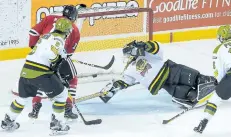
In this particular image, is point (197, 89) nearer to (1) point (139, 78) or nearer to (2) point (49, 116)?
(1) point (139, 78)

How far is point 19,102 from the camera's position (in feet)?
16.7

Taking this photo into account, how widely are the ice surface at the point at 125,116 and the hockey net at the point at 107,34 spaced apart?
0.07m

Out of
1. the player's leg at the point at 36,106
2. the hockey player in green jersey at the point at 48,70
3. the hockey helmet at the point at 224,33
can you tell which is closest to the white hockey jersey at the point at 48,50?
the hockey player in green jersey at the point at 48,70

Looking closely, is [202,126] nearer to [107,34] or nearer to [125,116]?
[125,116]

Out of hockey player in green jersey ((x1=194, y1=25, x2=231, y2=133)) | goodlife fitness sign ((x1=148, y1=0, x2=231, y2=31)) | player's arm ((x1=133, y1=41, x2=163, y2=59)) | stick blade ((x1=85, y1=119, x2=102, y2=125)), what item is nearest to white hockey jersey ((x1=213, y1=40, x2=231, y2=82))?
hockey player in green jersey ((x1=194, y1=25, x2=231, y2=133))

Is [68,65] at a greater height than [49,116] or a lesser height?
greater


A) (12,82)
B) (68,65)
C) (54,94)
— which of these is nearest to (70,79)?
(68,65)

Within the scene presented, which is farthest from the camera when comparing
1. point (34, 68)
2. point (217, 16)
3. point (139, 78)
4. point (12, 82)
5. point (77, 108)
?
point (217, 16)

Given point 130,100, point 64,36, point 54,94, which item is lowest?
point 130,100

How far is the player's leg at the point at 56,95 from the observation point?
4.98 metres

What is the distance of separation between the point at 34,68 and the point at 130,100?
4.48 feet

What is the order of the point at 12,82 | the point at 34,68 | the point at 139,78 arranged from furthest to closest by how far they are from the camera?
the point at 12,82 < the point at 139,78 < the point at 34,68

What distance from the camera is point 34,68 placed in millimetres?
4961

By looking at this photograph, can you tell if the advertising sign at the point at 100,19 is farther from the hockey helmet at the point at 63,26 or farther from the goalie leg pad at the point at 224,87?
the goalie leg pad at the point at 224,87
